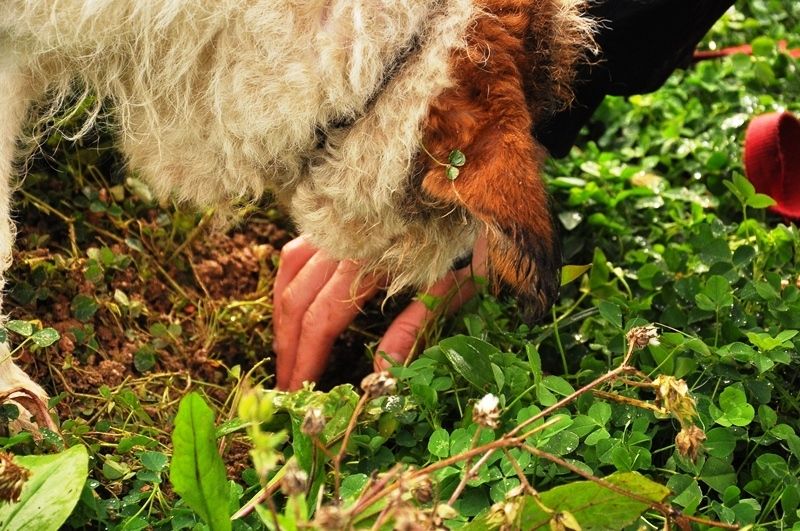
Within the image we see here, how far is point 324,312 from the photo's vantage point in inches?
98.5

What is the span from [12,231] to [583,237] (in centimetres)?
163

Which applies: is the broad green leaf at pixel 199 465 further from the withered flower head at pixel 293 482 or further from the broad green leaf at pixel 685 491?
the broad green leaf at pixel 685 491

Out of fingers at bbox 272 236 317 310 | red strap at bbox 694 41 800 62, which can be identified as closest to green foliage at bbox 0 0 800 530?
fingers at bbox 272 236 317 310

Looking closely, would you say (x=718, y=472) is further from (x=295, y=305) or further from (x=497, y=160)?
(x=295, y=305)

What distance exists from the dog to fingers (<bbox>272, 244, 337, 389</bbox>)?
0.34m

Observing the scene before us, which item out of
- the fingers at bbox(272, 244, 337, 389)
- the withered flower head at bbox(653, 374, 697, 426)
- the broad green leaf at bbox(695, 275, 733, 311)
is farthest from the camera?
the fingers at bbox(272, 244, 337, 389)

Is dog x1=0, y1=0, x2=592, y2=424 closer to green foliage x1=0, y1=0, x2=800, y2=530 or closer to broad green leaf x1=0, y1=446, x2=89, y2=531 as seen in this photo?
green foliage x1=0, y1=0, x2=800, y2=530

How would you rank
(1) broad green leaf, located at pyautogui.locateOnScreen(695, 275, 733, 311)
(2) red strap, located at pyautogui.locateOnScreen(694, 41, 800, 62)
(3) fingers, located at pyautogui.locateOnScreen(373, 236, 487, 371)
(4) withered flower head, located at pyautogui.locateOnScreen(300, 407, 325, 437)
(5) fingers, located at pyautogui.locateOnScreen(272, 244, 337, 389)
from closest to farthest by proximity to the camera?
(4) withered flower head, located at pyautogui.locateOnScreen(300, 407, 325, 437), (1) broad green leaf, located at pyautogui.locateOnScreen(695, 275, 733, 311), (3) fingers, located at pyautogui.locateOnScreen(373, 236, 487, 371), (5) fingers, located at pyautogui.locateOnScreen(272, 244, 337, 389), (2) red strap, located at pyautogui.locateOnScreen(694, 41, 800, 62)

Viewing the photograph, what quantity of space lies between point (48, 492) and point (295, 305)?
1.07m

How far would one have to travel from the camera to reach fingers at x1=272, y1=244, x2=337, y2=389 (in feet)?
8.33

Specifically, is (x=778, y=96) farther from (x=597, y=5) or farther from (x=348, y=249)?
(x=348, y=249)

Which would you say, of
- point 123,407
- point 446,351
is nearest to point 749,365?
point 446,351

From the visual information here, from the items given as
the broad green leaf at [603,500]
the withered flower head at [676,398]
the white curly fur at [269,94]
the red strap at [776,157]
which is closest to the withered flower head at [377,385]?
the broad green leaf at [603,500]

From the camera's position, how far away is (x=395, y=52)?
1.89 metres
